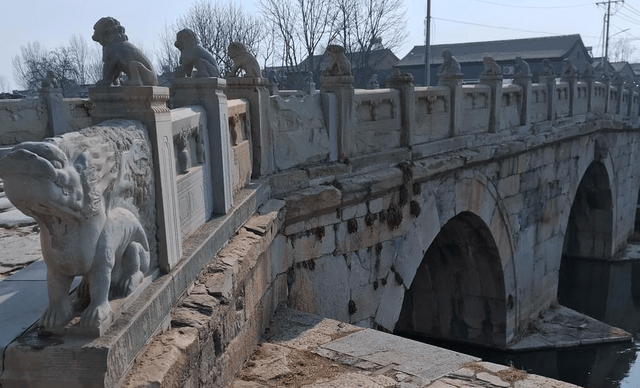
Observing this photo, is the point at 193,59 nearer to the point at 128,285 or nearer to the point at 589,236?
the point at 128,285

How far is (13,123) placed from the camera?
1059cm

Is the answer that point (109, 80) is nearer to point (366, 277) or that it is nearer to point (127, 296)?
point (127, 296)

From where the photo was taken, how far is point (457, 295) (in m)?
11.5

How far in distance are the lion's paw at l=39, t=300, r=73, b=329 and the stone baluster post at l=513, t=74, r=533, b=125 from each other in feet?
32.9

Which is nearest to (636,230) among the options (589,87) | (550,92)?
(589,87)

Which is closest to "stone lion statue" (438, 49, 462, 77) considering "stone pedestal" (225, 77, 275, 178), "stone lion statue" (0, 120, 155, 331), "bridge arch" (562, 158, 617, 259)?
"stone pedestal" (225, 77, 275, 178)

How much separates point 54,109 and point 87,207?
9.28 m

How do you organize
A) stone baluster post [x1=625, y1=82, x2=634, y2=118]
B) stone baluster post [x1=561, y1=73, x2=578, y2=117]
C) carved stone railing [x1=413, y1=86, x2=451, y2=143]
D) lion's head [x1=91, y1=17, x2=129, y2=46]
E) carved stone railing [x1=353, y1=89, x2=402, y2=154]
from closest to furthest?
1. lion's head [x1=91, y1=17, x2=129, y2=46]
2. carved stone railing [x1=353, y1=89, x2=402, y2=154]
3. carved stone railing [x1=413, y1=86, x2=451, y2=143]
4. stone baluster post [x1=561, y1=73, x2=578, y2=117]
5. stone baluster post [x1=625, y1=82, x2=634, y2=118]

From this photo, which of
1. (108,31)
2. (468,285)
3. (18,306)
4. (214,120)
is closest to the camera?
(18,306)

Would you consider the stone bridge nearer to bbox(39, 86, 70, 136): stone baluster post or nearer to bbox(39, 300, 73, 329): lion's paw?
bbox(39, 300, 73, 329): lion's paw

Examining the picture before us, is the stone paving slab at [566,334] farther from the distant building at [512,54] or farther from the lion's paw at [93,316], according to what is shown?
the distant building at [512,54]

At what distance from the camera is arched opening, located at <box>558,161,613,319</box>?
1634 cm

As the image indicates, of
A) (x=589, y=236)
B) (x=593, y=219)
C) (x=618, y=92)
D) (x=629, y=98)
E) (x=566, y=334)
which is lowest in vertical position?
(x=566, y=334)

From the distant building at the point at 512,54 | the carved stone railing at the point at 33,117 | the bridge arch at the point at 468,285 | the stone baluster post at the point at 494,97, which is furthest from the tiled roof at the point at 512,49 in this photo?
the carved stone railing at the point at 33,117
